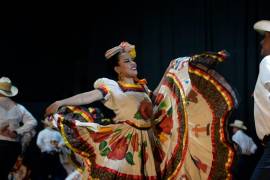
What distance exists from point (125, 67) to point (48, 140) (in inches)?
171

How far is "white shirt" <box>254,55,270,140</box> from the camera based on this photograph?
3152 mm

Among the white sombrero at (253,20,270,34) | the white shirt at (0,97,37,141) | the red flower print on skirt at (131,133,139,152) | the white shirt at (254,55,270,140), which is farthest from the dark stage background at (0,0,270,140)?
the white shirt at (254,55,270,140)

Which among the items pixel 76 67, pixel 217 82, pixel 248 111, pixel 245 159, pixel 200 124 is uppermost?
pixel 217 82

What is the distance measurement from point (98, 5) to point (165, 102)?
4342 mm

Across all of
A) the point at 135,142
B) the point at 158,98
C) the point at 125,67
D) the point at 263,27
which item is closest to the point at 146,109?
the point at 158,98

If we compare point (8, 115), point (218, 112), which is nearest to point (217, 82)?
point (218, 112)

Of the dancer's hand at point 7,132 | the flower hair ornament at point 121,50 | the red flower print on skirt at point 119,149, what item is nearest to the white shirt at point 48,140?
the dancer's hand at point 7,132

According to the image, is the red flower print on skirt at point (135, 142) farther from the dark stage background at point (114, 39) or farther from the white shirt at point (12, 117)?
the dark stage background at point (114, 39)

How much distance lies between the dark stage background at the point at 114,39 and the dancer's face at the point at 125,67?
341cm

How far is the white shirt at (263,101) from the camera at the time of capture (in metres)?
3.15

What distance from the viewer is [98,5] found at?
8.38 meters

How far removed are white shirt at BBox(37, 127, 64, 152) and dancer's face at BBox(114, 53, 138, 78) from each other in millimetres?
4233

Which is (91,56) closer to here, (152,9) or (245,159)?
(152,9)

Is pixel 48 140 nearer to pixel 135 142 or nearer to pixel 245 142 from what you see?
pixel 245 142
